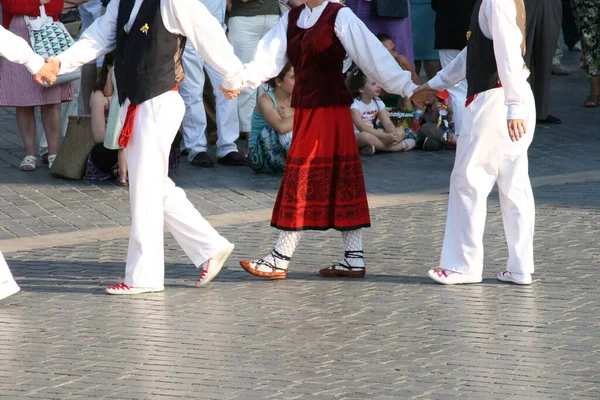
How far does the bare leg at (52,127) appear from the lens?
35.3 ft

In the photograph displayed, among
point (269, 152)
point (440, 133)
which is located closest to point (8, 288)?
point (269, 152)

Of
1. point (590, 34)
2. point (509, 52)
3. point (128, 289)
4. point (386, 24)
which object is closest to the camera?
point (509, 52)

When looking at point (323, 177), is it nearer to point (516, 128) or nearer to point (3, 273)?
point (516, 128)

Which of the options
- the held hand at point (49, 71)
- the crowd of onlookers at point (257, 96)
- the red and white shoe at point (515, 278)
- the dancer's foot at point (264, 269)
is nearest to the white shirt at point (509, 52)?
the red and white shoe at point (515, 278)

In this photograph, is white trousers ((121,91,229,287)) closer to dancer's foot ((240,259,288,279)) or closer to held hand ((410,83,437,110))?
dancer's foot ((240,259,288,279))

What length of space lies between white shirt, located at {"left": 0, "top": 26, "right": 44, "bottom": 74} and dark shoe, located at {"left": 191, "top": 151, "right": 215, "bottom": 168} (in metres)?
3.89

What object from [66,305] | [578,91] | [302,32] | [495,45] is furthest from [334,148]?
[578,91]

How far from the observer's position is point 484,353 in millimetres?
5938

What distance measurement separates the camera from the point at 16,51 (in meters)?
6.91

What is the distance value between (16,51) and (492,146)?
Result: 8.79ft

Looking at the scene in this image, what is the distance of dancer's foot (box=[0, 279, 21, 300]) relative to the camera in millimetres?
6770

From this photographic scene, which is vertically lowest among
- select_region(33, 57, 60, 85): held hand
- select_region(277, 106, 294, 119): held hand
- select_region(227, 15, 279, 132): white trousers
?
select_region(277, 106, 294, 119): held hand

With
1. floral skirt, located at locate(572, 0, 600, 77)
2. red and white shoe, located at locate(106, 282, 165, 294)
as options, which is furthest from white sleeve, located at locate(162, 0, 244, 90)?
floral skirt, located at locate(572, 0, 600, 77)

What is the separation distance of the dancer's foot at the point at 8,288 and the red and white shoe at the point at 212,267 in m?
1.03
